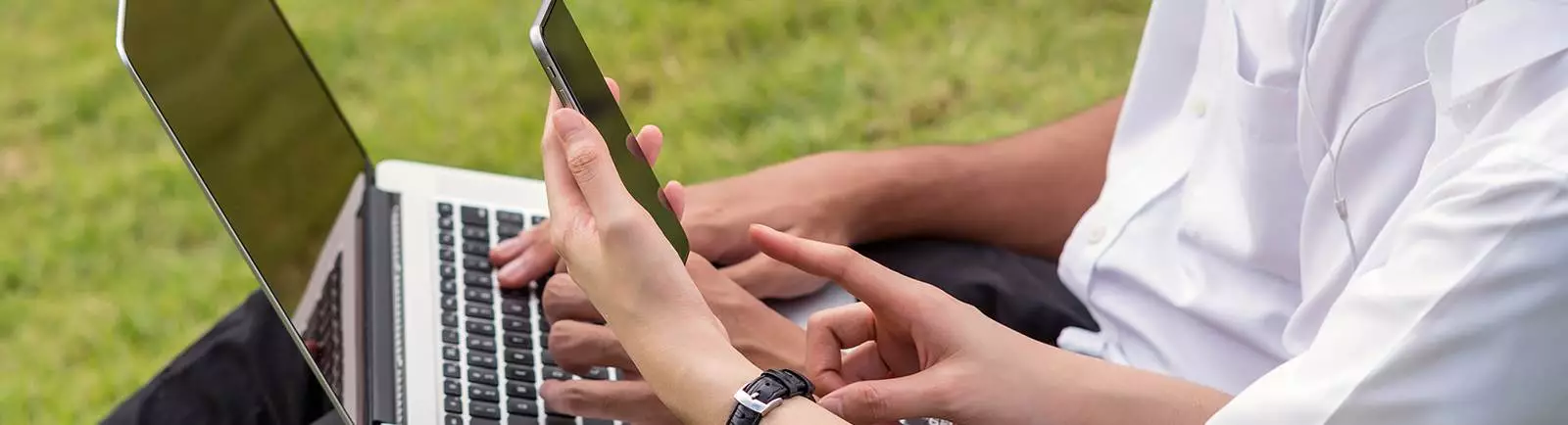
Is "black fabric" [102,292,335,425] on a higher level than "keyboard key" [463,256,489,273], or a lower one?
lower

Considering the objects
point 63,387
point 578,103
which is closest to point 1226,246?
point 578,103

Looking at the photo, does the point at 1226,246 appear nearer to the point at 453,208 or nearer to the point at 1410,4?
the point at 1410,4

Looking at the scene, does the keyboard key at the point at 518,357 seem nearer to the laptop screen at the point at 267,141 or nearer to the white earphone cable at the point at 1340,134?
the laptop screen at the point at 267,141

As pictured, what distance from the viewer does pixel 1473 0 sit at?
2.55 ft

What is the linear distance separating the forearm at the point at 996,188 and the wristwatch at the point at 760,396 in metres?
0.39

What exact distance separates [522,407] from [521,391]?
17 mm

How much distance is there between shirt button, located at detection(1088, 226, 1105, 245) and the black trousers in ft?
0.17

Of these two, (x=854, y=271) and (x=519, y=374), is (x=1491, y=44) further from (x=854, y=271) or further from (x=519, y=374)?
(x=519, y=374)

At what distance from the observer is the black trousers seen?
3.43ft

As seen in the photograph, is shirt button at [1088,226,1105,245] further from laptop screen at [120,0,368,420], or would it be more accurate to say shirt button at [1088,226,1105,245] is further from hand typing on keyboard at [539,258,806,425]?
laptop screen at [120,0,368,420]

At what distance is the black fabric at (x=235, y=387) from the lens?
1.04m

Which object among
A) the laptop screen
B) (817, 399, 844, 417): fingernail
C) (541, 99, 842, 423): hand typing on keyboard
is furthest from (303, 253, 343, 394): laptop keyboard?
(817, 399, 844, 417): fingernail

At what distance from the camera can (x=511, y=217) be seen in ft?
3.93

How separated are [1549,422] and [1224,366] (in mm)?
345
